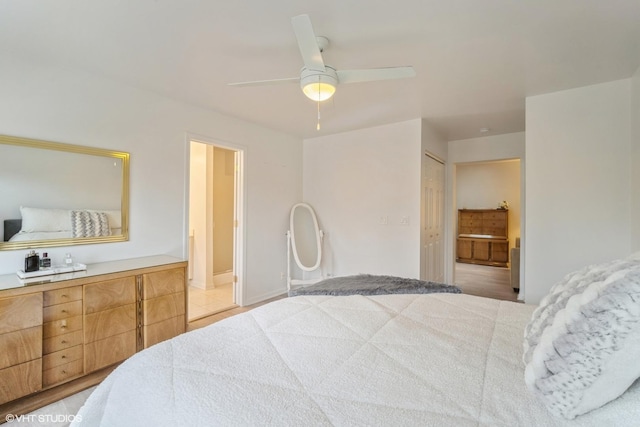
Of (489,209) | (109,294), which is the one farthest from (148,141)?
(489,209)

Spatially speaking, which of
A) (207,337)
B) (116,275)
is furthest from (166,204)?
(207,337)

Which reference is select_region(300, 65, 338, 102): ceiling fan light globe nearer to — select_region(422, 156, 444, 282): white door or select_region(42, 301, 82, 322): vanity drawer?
select_region(42, 301, 82, 322): vanity drawer

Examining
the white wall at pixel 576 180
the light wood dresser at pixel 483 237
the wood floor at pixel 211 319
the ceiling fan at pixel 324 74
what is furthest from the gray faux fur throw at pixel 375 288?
the light wood dresser at pixel 483 237

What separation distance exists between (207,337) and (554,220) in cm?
325

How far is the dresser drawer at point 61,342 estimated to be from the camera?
1.91 m

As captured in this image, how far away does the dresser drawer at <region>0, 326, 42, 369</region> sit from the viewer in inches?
68.4

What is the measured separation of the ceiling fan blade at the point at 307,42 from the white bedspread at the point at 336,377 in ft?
4.53

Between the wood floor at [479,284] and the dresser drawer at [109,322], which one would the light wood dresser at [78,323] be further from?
the wood floor at [479,284]

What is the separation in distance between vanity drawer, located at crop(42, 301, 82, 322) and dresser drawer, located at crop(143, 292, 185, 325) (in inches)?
17.3

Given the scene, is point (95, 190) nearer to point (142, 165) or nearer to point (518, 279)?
point (142, 165)

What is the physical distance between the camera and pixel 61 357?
6.45ft

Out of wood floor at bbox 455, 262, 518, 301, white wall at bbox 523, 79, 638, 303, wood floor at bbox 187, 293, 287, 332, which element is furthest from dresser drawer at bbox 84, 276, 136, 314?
wood floor at bbox 455, 262, 518, 301

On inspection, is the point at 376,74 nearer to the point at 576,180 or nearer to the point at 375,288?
the point at 375,288

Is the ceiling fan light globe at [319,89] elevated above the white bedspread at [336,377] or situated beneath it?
elevated above
